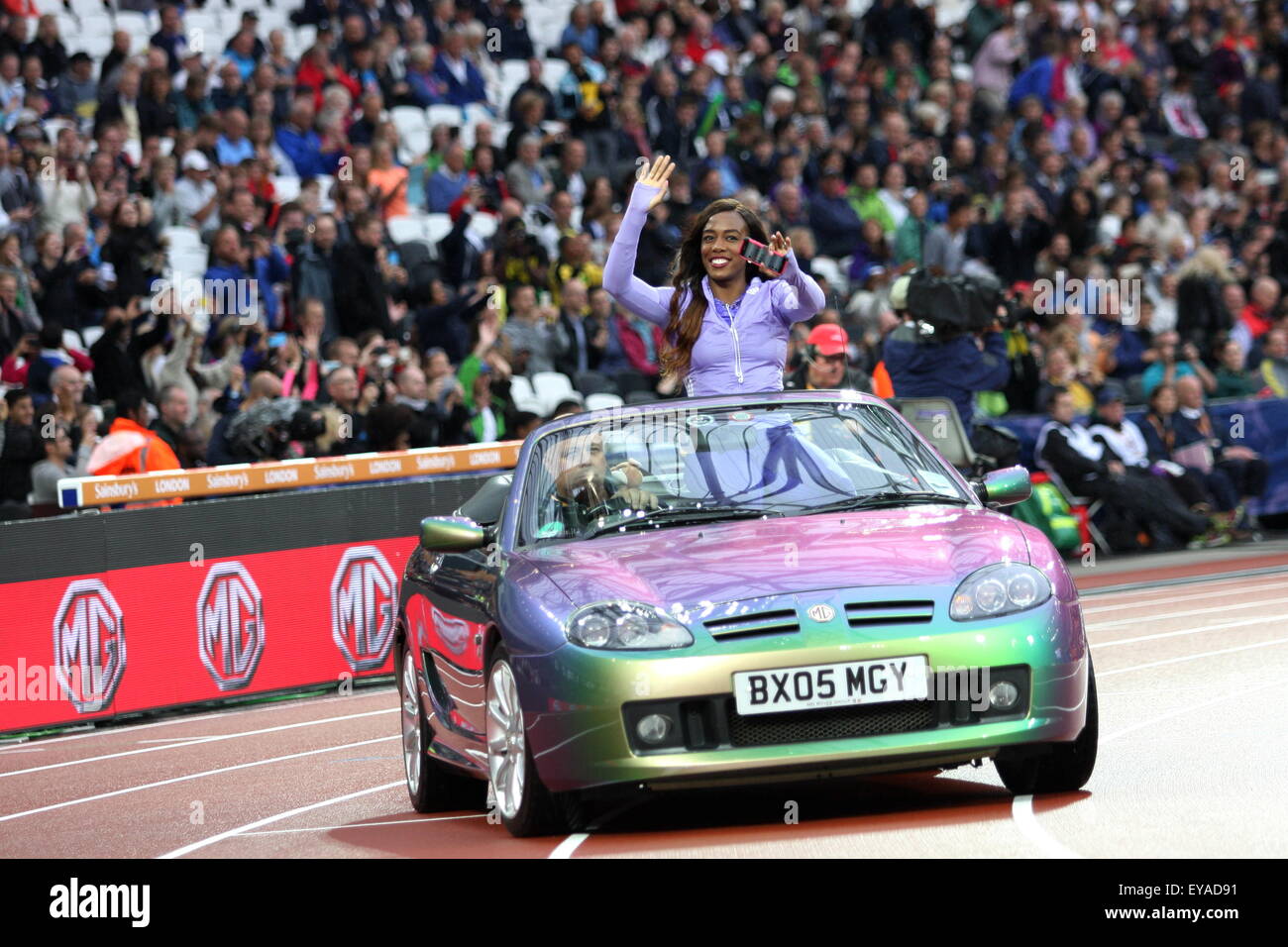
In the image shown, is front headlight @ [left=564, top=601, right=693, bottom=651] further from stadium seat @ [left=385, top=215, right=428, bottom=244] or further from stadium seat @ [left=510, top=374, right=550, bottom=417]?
stadium seat @ [left=385, top=215, right=428, bottom=244]

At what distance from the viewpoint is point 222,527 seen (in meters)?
15.0

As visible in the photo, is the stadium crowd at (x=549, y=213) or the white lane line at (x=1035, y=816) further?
the stadium crowd at (x=549, y=213)

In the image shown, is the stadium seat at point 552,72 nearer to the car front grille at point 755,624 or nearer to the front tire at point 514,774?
the front tire at point 514,774

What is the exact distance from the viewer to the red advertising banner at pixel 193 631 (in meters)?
14.0

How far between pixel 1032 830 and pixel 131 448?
10.2m

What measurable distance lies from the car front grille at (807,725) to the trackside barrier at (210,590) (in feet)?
25.4

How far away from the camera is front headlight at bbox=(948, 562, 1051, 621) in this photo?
295 inches

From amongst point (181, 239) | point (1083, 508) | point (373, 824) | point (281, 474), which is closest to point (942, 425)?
point (281, 474)

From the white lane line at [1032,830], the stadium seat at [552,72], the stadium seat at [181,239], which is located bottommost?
the white lane line at [1032,830]

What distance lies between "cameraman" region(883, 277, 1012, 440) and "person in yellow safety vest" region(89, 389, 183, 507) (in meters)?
5.23

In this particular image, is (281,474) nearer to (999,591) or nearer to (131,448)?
(131,448)

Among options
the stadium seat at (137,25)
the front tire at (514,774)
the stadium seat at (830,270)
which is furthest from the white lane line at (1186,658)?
the stadium seat at (137,25)

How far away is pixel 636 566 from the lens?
7.79 metres

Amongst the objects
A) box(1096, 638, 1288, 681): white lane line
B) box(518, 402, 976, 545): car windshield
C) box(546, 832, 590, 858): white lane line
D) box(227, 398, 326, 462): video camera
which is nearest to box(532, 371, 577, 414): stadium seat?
box(227, 398, 326, 462): video camera
